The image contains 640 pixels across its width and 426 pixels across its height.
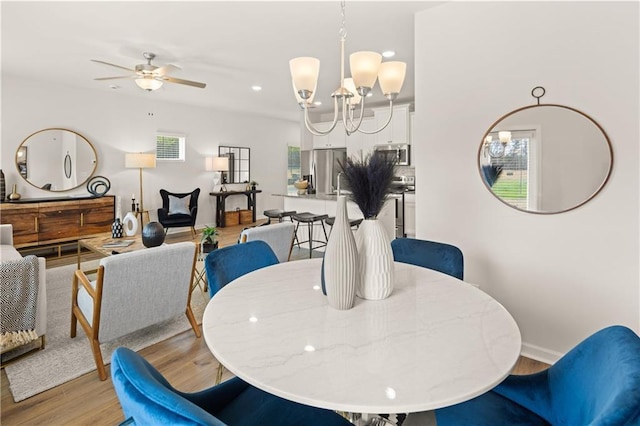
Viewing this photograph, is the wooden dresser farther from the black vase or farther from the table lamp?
the black vase

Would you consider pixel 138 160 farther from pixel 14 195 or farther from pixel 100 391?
pixel 100 391

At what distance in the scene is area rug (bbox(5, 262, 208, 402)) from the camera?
2.13m

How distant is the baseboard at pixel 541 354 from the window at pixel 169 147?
6.67 metres

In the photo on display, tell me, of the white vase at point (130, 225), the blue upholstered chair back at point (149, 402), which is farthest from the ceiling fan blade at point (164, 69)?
the blue upholstered chair back at point (149, 402)

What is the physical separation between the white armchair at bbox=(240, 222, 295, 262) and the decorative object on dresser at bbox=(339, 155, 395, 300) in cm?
175

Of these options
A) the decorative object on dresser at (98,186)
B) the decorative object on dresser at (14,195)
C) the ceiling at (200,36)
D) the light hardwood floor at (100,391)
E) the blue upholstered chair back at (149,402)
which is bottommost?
the light hardwood floor at (100,391)

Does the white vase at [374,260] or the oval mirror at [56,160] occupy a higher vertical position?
the oval mirror at [56,160]

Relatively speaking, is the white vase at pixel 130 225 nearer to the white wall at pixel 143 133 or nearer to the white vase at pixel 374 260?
the white wall at pixel 143 133

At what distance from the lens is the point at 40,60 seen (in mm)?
4188

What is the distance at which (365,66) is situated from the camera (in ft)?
7.03

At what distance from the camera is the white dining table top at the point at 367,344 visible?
0.81m

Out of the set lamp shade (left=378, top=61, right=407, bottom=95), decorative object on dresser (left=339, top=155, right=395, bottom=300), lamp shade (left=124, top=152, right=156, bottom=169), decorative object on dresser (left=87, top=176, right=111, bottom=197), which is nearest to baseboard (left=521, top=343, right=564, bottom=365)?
decorative object on dresser (left=339, top=155, right=395, bottom=300)

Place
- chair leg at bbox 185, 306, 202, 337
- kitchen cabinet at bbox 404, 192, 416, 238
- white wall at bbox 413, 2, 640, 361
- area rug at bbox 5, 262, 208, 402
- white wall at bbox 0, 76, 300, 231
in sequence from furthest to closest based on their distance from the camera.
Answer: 1. kitchen cabinet at bbox 404, 192, 416, 238
2. white wall at bbox 0, 76, 300, 231
3. chair leg at bbox 185, 306, 202, 337
4. area rug at bbox 5, 262, 208, 402
5. white wall at bbox 413, 2, 640, 361

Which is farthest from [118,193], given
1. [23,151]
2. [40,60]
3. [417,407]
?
[417,407]
